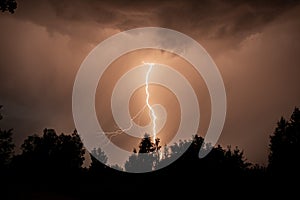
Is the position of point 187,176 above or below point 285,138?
below

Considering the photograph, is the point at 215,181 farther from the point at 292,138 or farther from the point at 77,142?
Answer: the point at 77,142

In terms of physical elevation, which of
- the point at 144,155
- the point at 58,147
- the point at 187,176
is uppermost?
the point at 58,147

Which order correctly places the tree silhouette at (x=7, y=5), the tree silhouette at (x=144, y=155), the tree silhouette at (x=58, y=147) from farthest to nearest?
the tree silhouette at (x=58, y=147) → the tree silhouette at (x=144, y=155) → the tree silhouette at (x=7, y=5)

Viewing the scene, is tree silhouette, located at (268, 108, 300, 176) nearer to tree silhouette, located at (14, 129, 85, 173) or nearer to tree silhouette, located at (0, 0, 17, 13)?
tree silhouette, located at (0, 0, 17, 13)

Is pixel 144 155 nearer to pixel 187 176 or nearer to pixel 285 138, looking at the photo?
pixel 285 138

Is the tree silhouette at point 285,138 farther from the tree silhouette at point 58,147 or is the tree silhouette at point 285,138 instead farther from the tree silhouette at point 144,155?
the tree silhouette at point 58,147

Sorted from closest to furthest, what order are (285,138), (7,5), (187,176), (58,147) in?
1. (7,5)
2. (187,176)
3. (285,138)
4. (58,147)

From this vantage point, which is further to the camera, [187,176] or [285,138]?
[285,138]

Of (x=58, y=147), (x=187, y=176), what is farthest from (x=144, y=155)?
(x=58, y=147)

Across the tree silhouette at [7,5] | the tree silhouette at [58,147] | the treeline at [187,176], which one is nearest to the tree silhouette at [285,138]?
the treeline at [187,176]

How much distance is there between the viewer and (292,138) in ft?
164

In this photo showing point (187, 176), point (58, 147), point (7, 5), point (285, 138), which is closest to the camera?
point (7, 5)

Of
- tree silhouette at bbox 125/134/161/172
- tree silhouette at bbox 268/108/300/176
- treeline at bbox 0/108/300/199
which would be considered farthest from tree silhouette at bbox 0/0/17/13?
tree silhouette at bbox 125/134/161/172

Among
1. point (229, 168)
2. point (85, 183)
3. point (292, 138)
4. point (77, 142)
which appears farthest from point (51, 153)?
point (229, 168)
